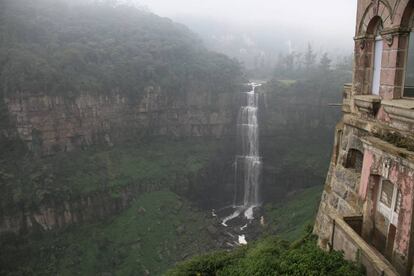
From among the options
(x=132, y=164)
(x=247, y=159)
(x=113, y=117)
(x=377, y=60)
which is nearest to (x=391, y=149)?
(x=377, y=60)

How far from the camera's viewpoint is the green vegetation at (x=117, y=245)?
83.9ft

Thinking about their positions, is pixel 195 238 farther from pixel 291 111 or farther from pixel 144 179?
pixel 291 111

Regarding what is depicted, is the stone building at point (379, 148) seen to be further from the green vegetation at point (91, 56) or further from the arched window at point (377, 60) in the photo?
the green vegetation at point (91, 56)

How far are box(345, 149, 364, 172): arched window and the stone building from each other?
0.03 m

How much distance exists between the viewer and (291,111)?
141 ft

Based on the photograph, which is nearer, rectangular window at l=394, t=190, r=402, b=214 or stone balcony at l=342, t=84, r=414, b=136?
stone balcony at l=342, t=84, r=414, b=136

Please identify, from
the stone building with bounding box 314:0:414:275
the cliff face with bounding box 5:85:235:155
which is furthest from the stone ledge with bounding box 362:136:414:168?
the cliff face with bounding box 5:85:235:155

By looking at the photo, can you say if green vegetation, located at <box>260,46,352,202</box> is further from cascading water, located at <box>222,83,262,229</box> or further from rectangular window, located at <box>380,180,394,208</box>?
rectangular window, located at <box>380,180,394,208</box>

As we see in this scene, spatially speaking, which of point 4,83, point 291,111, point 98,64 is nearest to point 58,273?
point 4,83

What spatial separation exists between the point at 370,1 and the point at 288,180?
106 feet

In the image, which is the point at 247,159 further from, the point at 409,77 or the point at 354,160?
the point at 409,77

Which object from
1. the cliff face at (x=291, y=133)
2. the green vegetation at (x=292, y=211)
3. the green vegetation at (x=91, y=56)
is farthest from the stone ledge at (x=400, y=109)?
the cliff face at (x=291, y=133)

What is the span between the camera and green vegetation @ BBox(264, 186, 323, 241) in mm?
28469

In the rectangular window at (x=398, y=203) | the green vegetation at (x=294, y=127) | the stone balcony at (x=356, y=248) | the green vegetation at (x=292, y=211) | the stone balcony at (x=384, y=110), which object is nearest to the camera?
the stone balcony at (x=356, y=248)
